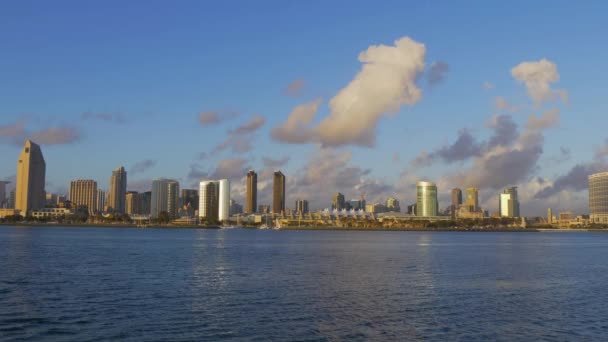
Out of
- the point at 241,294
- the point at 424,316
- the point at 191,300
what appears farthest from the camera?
the point at 241,294

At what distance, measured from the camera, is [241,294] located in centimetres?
4903

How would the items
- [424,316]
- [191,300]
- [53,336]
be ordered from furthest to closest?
[191,300] → [424,316] → [53,336]

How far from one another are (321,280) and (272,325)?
24165 mm

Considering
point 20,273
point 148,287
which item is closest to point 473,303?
point 148,287

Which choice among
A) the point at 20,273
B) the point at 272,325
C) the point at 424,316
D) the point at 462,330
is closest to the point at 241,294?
the point at 272,325

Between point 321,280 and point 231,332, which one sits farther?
point 321,280

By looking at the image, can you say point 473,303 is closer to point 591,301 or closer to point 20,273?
point 591,301

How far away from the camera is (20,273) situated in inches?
2413

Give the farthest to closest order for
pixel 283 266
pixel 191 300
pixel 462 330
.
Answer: pixel 283 266 → pixel 191 300 → pixel 462 330

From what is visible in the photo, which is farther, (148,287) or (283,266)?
(283,266)

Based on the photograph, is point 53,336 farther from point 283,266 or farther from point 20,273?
point 283,266

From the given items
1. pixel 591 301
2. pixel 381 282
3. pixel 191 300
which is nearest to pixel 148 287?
pixel 191 300

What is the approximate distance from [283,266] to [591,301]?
3878 cm

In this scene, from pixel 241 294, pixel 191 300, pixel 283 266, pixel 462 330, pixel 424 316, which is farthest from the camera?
pixel 283 266
